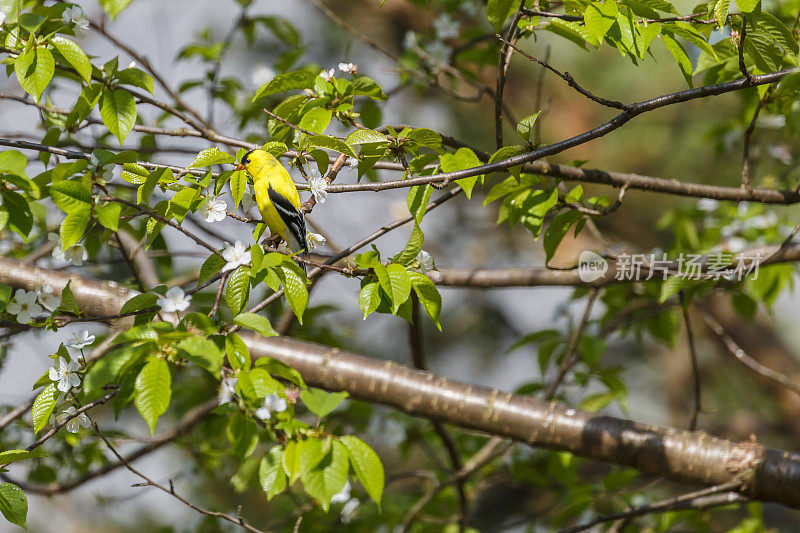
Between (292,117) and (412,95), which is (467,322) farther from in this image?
(292,117)

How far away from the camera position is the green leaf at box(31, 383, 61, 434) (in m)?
1.40

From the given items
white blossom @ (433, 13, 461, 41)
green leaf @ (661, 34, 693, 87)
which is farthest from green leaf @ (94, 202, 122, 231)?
white blossom @ (433, 13, 461, 41)

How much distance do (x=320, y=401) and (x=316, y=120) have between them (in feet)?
2.56

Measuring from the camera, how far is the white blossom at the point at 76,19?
166 cm

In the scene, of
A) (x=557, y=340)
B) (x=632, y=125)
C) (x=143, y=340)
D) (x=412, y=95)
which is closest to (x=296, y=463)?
(x=143, y=340)

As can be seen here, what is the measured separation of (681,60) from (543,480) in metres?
1.88

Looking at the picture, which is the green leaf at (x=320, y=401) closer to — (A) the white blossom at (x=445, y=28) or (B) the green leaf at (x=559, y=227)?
(B) the green leaf at (x=559, y=227)

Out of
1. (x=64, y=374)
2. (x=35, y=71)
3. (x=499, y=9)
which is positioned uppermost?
(x=499, y=9)

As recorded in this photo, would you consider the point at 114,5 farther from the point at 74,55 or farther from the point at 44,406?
the point at 44,406

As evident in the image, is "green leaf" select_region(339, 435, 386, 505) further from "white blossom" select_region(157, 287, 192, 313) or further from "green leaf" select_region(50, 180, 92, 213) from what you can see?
"green leaf" select_region(50, 180, 92, 213)

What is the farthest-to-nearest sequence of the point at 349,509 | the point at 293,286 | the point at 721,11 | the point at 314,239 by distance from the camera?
the point at 349,509, the point at 314,239, the point at 721,11, the point at 293,286

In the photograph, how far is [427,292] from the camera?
150 centimetres

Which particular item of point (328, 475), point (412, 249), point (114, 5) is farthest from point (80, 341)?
point (114, 5)

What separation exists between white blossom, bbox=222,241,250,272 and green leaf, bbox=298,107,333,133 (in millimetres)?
474
